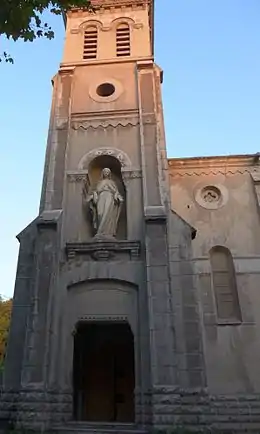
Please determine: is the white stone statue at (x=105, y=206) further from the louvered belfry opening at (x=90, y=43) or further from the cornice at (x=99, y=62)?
the louvered belfry opening at (x=90, y=43)

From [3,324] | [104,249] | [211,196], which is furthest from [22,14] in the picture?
[3,324]

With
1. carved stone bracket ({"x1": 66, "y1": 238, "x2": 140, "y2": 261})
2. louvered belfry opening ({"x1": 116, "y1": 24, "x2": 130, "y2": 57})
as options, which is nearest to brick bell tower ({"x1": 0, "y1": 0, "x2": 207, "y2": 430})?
carved stone bracket ({"x1": 66, "y1": 238, "x2": 140, "y2": 261})

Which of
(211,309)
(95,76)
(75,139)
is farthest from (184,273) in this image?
(95,76)

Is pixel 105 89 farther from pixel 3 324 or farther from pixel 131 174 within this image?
pixel 3 324

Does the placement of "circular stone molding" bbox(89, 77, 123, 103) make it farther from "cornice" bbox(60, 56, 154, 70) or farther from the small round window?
"cornice" bbox(60, 56, 154, 70)

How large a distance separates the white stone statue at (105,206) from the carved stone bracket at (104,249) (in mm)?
566

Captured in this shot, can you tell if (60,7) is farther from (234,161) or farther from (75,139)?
(234,161)

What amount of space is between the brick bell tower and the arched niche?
0.05 m

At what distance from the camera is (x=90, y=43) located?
19562mm

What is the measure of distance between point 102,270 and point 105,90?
8.51 metres

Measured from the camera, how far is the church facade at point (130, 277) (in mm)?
11188

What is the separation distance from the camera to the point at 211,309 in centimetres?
1441

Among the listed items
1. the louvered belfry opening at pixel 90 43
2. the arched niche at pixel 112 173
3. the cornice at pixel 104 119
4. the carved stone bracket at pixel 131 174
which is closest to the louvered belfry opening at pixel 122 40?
the louvered belfry opening at pixel 90 43

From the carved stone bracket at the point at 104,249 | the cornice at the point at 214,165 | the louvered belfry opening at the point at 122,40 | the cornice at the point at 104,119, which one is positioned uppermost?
the louvered belfry opening at the point at 122,40
